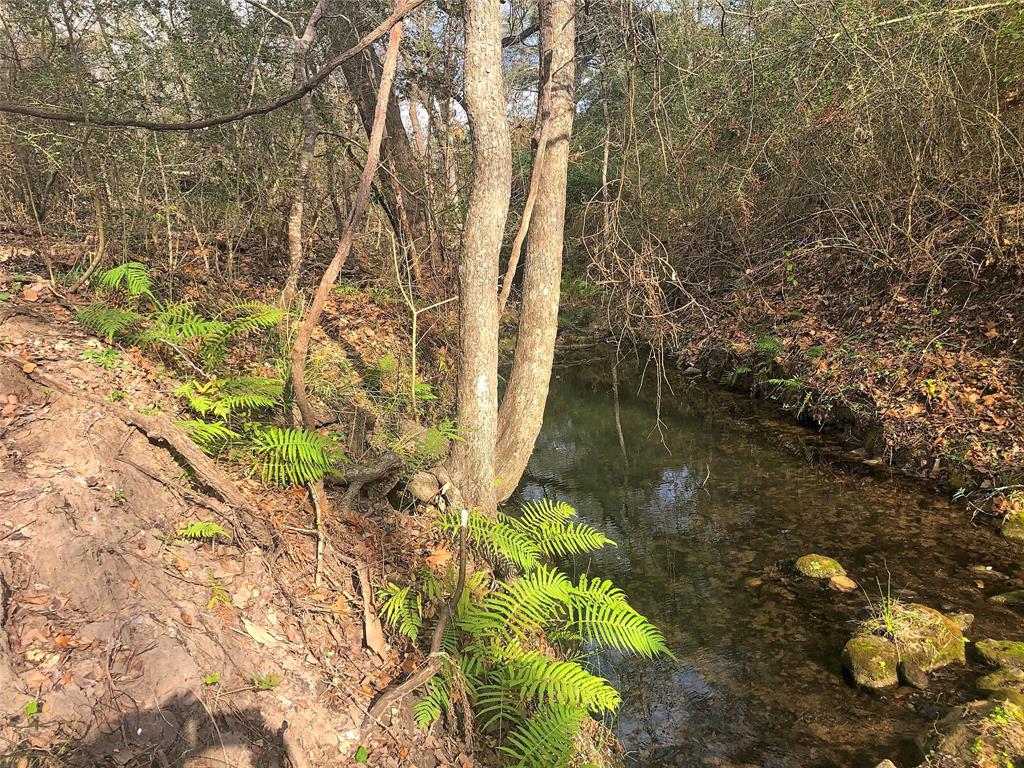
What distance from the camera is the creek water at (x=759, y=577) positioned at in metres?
3.80

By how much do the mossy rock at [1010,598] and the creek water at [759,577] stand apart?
80 mm

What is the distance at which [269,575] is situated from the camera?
3.01 metres

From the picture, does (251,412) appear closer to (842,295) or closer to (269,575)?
(269,575)

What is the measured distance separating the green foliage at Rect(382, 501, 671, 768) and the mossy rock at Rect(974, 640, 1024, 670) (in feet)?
8.13

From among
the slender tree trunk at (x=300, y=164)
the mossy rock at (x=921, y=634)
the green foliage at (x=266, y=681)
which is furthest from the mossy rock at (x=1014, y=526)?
the slender tree trunk at (x=300, y=164)

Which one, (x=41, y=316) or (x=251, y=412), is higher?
(x=41, y=316)

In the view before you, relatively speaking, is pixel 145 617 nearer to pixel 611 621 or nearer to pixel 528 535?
pixel 611 621

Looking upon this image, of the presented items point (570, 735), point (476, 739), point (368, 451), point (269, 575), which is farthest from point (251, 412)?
point (570, 735)

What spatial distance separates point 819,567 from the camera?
5.28m

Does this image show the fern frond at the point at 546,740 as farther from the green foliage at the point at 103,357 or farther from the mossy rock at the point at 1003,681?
the green foliage at the point at 103,357

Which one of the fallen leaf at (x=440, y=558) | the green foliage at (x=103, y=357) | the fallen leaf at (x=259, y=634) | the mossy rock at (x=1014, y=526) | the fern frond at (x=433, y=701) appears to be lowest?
the mossy rock at (x=1014, y=526)

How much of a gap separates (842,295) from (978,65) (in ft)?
11.2

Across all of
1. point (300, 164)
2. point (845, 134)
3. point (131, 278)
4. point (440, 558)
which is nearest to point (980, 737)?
point (440, 558)

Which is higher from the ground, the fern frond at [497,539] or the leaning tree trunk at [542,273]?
the leaning tree trunk at [542,273]
